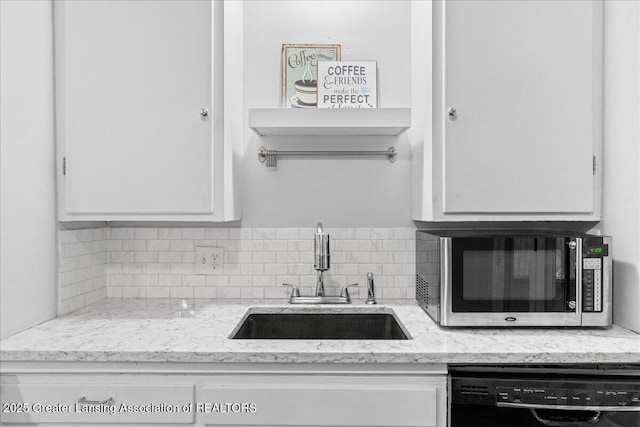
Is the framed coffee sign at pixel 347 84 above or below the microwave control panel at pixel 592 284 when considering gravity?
above

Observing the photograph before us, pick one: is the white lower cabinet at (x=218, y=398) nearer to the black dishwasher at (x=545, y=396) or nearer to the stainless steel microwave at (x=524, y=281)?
the black dishwasher at (x=545, y=396)

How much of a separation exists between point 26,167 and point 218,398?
38.9 inches

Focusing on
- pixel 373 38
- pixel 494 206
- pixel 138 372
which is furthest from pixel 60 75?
pixel 494 206

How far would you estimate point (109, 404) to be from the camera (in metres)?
1.40

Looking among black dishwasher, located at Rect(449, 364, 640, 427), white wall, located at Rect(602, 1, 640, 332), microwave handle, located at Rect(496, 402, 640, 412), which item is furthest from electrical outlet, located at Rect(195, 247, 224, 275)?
white wall, located at Rect(602, 1, 640, 332)

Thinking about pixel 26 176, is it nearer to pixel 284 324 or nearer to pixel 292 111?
pixel 292 111

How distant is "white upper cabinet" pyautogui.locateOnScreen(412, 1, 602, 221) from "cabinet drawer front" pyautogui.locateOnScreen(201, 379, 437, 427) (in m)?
0.68

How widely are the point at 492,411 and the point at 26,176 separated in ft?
5.37

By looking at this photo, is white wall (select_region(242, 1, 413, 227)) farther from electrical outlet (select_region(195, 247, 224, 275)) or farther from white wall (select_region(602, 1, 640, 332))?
white wall (select_region(602, 1, 640, 332))

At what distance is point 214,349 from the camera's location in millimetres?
1405

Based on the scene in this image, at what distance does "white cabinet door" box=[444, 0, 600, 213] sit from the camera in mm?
1687

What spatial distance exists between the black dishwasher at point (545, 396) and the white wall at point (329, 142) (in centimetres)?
87

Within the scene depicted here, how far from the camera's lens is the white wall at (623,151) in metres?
1.58

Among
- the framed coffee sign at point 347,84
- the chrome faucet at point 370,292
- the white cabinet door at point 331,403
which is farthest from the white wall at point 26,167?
the chrome faucet at point 370,292
